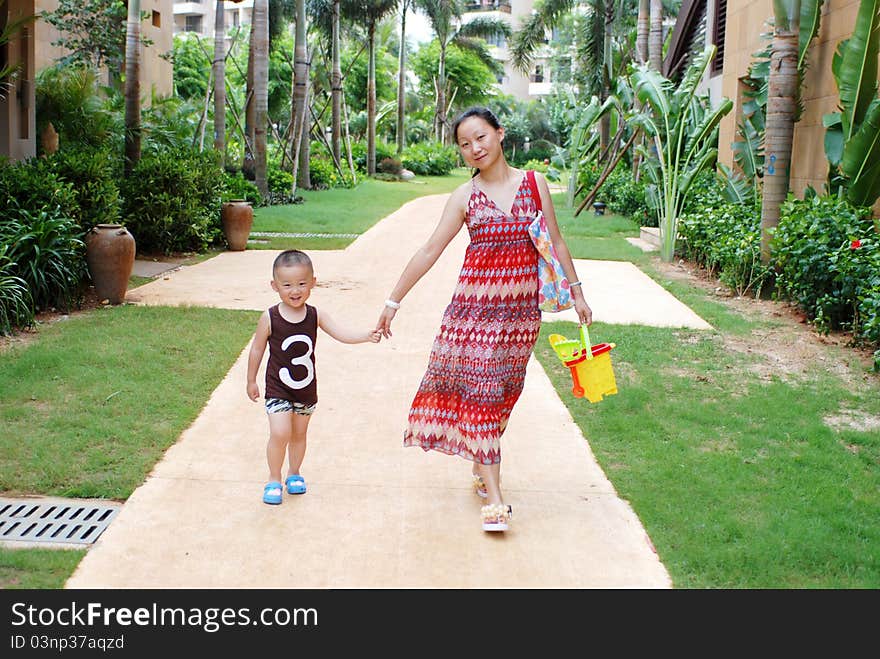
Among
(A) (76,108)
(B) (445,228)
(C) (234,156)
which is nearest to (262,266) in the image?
(A) (76,108)

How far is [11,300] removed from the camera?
27.9 feet

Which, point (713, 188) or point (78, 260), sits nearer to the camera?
point (78, 260)

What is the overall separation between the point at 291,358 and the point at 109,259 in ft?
18.4

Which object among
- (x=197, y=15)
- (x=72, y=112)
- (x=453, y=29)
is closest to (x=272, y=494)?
(x=72, y=112)

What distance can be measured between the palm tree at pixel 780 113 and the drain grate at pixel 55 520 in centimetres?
820

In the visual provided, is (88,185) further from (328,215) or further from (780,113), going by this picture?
(328,215)

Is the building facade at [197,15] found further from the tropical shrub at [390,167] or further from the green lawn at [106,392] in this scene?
the green lawn at [106,392]

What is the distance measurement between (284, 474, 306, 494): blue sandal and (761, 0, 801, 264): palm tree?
7385mm

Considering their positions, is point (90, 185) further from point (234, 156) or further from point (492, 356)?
point (234, 156)

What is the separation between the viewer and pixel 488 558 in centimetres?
434

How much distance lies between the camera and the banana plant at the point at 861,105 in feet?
30.7

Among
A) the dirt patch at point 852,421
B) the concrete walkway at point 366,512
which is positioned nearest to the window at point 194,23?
the concrete walkway at point 366,512

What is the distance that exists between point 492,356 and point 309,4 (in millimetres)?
28719
